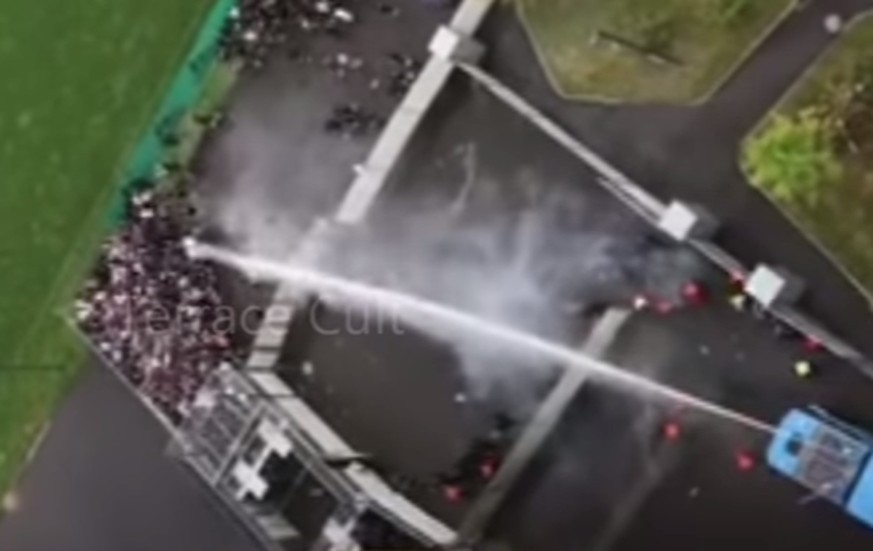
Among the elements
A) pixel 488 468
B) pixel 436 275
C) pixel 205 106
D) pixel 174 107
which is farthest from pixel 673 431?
pixel 174 107

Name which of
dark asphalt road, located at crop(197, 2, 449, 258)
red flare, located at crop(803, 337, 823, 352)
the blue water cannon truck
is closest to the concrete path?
red flare, located at crop(803, 337, 823, 352)

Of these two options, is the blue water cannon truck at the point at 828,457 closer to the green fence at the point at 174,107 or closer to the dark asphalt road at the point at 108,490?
the dark asphalt road at the point at 108,490

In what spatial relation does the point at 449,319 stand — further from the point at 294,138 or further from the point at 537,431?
the point at 294,138

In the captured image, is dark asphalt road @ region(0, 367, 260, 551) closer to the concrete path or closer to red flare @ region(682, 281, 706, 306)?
the concrete path

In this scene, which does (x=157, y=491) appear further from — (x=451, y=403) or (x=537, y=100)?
(x=537, y=100)

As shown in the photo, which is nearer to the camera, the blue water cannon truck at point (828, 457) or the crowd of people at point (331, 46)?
the blue water cannon truck at point (828, 457)

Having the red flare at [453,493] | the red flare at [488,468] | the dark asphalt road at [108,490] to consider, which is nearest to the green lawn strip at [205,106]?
the dark asphalt road at [108,490]
